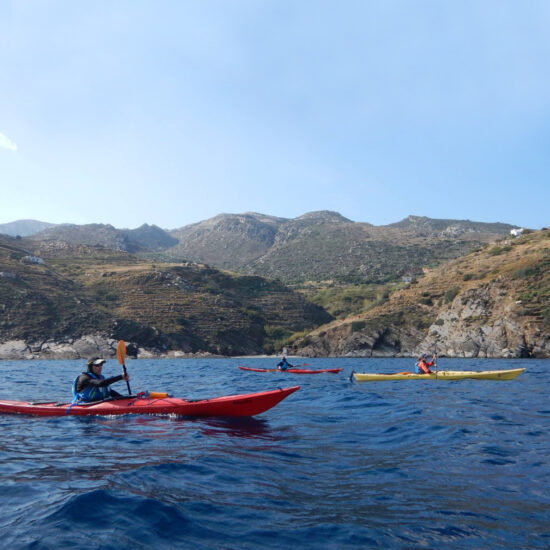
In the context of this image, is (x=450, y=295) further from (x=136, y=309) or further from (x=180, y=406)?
(x=180, y=406)

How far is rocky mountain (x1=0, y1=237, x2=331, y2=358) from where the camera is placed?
65.2 meters

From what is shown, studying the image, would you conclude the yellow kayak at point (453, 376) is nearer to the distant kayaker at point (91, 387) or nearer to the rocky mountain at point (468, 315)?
the distant kayaker at point (91, 387)

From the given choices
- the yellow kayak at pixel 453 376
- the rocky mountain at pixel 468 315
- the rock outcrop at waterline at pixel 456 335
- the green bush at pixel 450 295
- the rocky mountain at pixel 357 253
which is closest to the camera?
the yellow kayak at pixel 453 376

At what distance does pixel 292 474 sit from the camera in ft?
22.5

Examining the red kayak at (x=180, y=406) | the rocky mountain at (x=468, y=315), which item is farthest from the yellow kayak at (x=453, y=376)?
the rocky mountain at (x=468, y=315)

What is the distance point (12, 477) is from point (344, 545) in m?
5.04

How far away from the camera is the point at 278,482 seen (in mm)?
6461

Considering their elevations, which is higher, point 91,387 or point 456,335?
point 456,335

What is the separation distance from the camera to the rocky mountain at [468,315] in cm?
5094

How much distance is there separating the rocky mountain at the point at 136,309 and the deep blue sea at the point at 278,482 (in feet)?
191

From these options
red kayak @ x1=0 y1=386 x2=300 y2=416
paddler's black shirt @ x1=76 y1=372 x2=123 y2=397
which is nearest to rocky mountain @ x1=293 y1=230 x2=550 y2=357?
red kayak @ x1=0 y1=386 x2=300 y2=416

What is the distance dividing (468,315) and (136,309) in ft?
167

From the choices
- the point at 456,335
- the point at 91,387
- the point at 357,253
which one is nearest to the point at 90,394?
the point at 91,387

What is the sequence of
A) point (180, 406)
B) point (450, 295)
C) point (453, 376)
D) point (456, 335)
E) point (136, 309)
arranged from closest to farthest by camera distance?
1. point (180, 406)
2. point (453, 376)
3. point (456, 335)
4. point (450, 295)
5. point (136, 309)
